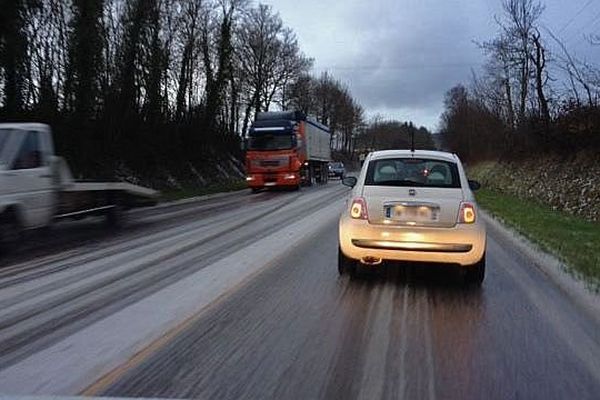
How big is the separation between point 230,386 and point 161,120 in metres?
36.5

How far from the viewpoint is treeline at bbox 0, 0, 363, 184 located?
27.1 meters

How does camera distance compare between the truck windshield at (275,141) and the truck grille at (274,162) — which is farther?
the truck windshield at (275,141)

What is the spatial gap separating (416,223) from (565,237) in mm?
6315

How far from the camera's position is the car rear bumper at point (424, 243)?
8281mm

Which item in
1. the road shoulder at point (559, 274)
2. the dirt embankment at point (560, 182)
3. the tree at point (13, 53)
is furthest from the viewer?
the tree at point (13, 53)

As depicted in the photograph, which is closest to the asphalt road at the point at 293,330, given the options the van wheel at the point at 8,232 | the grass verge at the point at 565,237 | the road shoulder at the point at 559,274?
the road shoulder at the point at 559,274

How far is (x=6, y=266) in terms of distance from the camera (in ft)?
32.8

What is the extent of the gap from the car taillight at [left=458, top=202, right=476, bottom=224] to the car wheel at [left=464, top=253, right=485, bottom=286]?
1.83 ft

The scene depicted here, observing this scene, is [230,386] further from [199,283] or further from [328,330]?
[199,283]

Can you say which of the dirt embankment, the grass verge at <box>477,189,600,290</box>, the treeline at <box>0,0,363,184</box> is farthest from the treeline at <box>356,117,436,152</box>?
A: the grass verge at <box>477,189,600,290</box>

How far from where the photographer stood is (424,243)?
8305mm

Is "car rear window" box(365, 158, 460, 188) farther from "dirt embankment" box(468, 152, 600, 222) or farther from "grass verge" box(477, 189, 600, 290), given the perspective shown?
"dirt embankment" box(468, 152, 600, 222)

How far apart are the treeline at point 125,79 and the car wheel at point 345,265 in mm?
18269

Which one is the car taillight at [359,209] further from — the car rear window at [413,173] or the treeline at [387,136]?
the treeline at [387,136]
